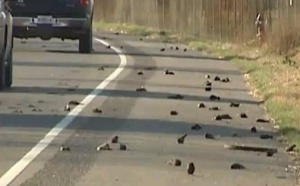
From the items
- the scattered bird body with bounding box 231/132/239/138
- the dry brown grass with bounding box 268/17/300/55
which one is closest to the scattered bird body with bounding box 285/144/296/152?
the scattered bird body with bounding box 231/132/239/138

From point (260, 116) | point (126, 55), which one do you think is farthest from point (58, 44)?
point (260, 116)

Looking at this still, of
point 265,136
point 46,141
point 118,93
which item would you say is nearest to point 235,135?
point 265,136

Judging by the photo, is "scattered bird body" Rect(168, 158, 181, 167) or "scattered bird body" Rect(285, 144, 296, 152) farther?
"scattered bird body" Rect(285, 144, 296, 152)

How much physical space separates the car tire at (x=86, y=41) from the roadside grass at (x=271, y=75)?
11.5ft

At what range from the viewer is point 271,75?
74.6 feet

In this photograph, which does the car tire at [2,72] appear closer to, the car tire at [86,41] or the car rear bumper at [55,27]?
the car rear bumper at [55,27]

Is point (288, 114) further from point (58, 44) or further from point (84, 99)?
point (58, 44)

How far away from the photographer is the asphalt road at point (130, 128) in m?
10.8

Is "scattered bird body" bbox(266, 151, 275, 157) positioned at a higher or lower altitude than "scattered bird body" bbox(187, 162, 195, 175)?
lower

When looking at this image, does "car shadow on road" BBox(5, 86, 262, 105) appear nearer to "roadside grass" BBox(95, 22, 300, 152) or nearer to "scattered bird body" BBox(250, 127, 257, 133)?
"roadside grass" BBox(95, 22, 300, 152)

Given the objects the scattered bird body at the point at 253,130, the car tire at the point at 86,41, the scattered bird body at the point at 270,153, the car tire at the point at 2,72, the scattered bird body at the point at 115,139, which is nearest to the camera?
the scattered bird body at the point at 270,153

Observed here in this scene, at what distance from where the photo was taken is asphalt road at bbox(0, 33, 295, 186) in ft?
35.5

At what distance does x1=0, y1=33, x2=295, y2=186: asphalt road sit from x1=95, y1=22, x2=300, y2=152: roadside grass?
0.27 metres

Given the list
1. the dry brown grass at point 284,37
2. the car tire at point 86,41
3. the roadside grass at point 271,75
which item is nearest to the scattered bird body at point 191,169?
the roadside grass at point 271,75
